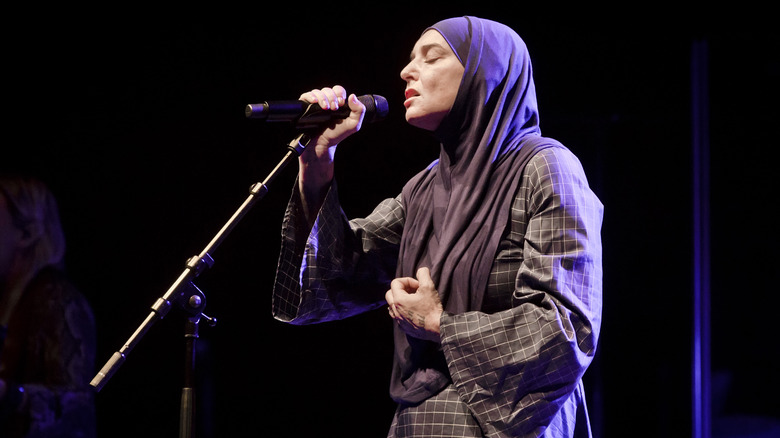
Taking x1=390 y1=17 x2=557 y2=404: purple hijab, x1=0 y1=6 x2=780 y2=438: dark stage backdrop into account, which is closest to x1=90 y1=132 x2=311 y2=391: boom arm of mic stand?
x1=390 y1=17 x2=557 y2=404: purple hijab

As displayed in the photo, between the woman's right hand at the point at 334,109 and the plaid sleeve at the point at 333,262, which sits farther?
the plaid sleeve at the point at 333,262

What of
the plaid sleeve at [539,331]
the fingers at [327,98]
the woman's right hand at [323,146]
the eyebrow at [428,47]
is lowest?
the plaid sleeve at [539,331]

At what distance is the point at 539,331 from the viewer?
1.43 m

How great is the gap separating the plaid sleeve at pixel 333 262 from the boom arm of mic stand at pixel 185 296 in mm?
230

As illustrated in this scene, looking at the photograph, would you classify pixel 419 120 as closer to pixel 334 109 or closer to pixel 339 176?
pixel 334 109

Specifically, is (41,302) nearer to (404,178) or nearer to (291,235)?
(291,235)

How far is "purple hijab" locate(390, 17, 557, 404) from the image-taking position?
5.26 feet

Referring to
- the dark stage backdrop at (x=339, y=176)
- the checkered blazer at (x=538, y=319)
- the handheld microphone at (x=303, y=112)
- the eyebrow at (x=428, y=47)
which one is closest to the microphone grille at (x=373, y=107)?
the handheld microphone at (x=303, y=112)

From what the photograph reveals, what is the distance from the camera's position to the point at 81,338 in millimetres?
2416

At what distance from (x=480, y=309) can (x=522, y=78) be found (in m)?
0.59

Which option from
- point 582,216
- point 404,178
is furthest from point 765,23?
point 582,216

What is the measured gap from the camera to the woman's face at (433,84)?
5.88 feet

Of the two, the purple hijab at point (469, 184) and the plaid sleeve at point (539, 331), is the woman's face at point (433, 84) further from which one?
the plaid sleeve at point (539, 331)

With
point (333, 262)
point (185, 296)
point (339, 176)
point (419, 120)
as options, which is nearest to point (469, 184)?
point (419, 120)
